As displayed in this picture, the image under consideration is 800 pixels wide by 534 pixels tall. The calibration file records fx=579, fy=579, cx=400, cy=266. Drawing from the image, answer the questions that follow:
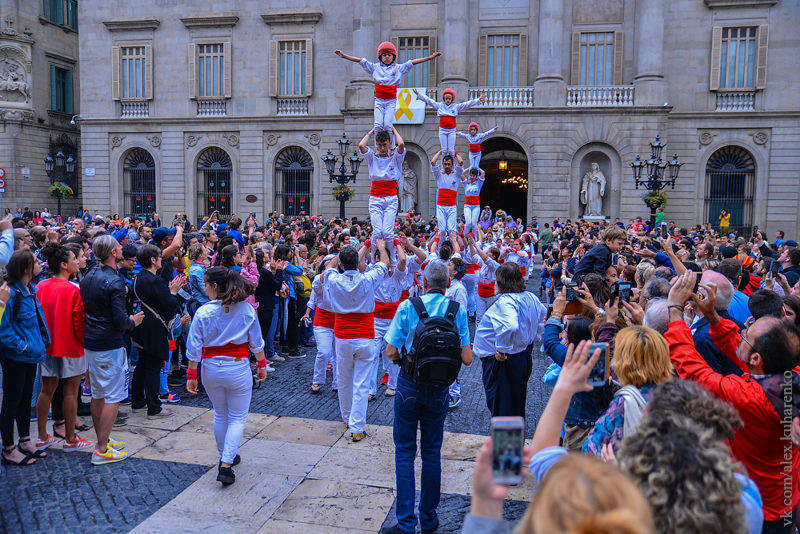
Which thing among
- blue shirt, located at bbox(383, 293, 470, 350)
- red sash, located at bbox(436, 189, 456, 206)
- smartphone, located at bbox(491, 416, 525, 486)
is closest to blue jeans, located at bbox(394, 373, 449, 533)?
blue shirt, located at bbox(383, 293, 470, 350)

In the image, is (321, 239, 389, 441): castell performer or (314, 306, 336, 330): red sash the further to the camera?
(314, 306, 336, 330): red sash

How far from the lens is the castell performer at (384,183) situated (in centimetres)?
855

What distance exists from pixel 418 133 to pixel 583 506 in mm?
25678

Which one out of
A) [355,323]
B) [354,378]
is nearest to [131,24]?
A: [355,323]

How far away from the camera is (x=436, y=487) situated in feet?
15.2

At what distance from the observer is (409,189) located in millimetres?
26844

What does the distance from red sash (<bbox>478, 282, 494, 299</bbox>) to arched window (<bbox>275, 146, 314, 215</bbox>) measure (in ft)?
62.2

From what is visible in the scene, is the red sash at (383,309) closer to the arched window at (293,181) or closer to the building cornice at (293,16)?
the arched window at (293,181)

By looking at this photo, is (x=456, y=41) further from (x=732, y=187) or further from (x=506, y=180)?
(x=732, y=187)

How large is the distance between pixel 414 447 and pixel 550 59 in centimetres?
2393

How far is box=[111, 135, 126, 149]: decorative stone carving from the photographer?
2986cm

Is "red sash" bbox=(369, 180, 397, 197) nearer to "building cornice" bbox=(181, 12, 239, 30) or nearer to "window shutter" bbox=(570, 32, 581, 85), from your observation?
"window shutter" bbox=(570, 32, 581, 85)

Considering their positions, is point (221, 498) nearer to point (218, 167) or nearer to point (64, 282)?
point (64, 282)

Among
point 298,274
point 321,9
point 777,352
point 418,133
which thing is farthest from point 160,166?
point 777,352
